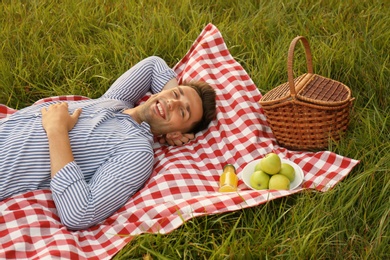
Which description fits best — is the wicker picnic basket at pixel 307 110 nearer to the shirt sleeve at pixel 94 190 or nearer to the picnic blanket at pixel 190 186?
the picnic blanket at pixel 190 186

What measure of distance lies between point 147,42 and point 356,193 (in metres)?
A: 2.24

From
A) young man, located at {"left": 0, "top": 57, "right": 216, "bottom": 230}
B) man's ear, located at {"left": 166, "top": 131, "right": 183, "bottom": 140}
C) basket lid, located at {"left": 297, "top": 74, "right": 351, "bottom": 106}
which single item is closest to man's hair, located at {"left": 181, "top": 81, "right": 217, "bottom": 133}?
young man, located at {"left": 0, "top": 57, "right": 216, "bottom": 230}

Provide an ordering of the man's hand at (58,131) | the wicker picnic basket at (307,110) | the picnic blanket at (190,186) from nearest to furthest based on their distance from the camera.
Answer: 1. the picnic blanket at (190,186)
2. the man's hand at (58,131)
3. the wicker picnic basket at (307,110)

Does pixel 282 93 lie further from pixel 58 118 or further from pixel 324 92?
pixel 58 118

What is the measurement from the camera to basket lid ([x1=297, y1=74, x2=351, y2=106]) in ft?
11.8

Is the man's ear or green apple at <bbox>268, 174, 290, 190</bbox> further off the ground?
the man's ear

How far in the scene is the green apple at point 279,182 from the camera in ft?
11.1

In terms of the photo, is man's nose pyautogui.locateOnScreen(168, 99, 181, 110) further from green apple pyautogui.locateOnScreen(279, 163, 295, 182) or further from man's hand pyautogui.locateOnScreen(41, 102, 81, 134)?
green apple pyautogui.locateOnScreen(279, 163, 295, 182)

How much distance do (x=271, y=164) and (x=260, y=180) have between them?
116mm

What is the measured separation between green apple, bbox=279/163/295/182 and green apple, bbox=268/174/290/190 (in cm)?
5

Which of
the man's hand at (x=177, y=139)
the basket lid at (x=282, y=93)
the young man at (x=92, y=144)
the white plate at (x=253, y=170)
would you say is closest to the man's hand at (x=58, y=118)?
the young man at (x=92, y=144)

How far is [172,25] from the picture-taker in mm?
4863

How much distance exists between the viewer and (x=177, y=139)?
402 centimetres

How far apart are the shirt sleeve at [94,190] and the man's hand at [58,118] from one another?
292 millimetres
